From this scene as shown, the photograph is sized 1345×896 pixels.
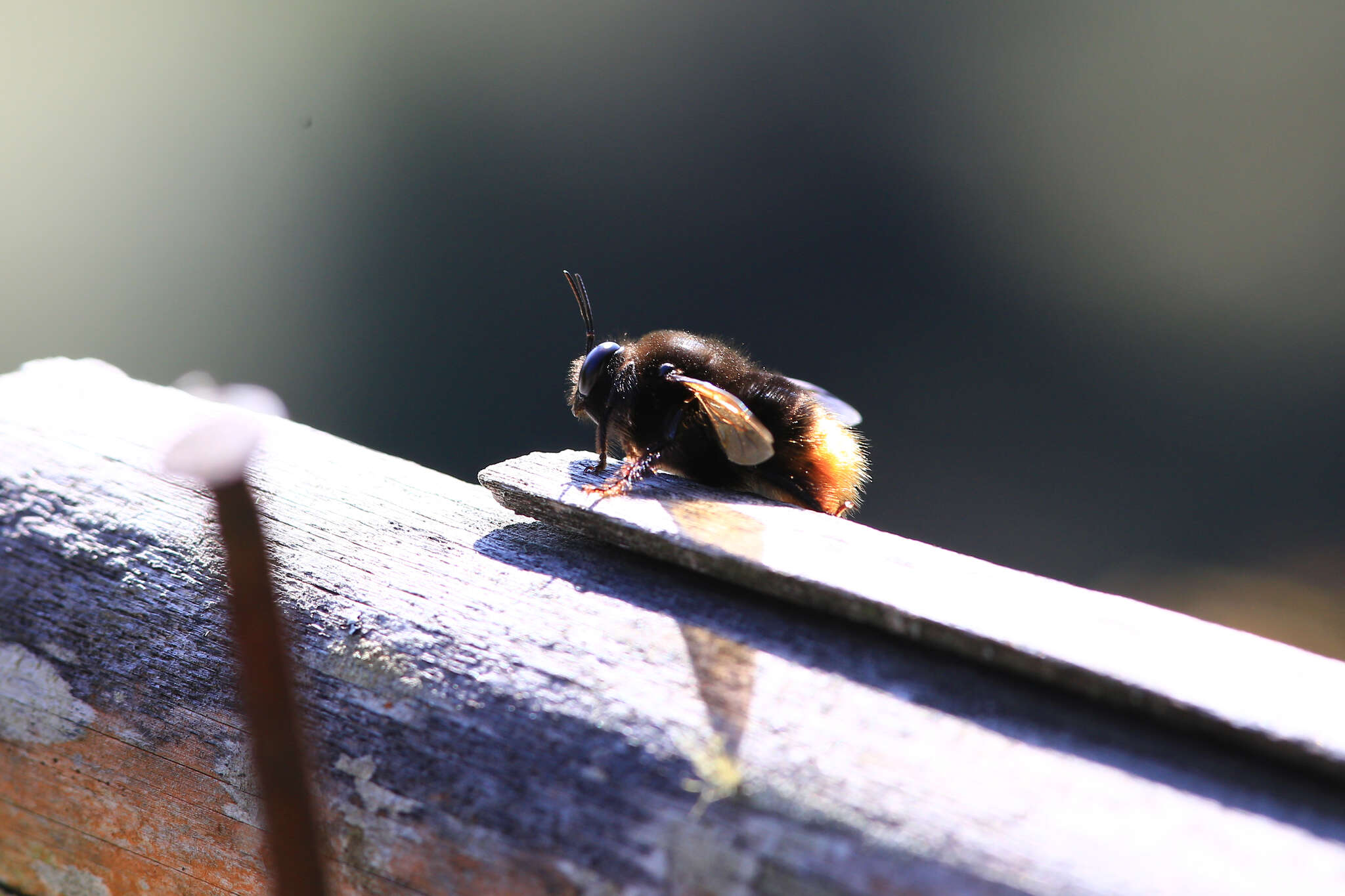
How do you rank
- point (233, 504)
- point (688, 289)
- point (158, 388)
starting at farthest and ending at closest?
point (688, 289) < point (158, 388) < point (233, 504)

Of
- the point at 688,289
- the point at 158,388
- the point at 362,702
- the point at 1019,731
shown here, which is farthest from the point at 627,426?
the point at 688,289

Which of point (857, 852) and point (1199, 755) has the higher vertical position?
point (1199, 755)

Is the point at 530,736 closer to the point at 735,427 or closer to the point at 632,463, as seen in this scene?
the point at 632,463

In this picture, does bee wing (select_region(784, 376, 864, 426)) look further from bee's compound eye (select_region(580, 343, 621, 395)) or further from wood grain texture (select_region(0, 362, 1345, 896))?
wood grain texture (select_region(0, 362, 1345, 896))

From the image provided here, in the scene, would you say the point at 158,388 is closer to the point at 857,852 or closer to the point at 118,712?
the point at 118,712

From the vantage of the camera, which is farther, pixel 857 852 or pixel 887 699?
pixel 887 699

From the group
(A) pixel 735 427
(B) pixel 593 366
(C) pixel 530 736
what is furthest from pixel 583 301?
(C) pixel 530 736
